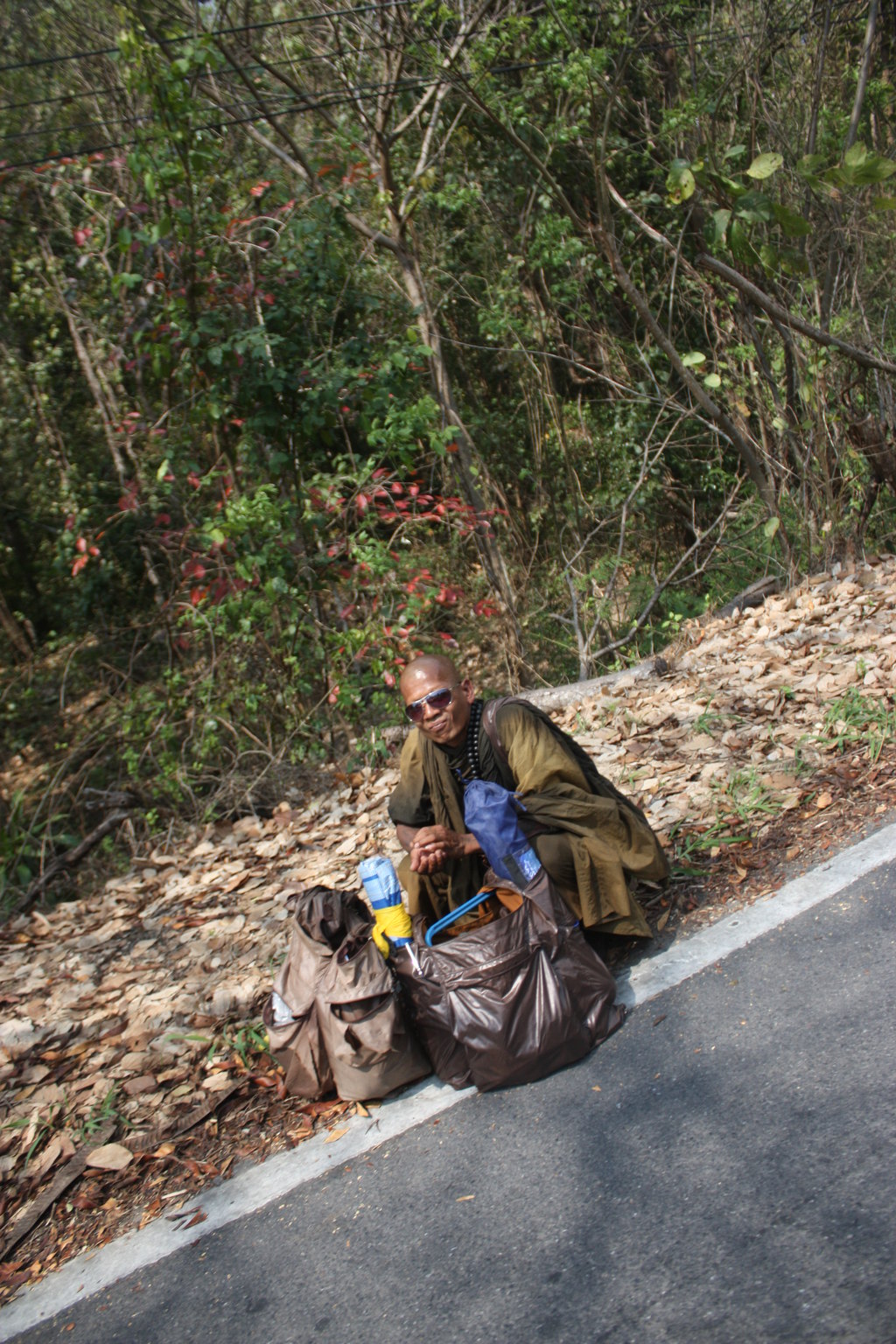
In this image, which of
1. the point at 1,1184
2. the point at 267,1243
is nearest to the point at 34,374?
the point at 1,1184

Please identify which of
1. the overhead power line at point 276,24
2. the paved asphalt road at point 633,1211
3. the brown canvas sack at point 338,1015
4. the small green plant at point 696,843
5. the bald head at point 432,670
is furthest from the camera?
the overhead power line at point 276,24

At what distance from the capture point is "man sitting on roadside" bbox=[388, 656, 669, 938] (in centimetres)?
346

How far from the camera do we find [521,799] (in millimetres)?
3574

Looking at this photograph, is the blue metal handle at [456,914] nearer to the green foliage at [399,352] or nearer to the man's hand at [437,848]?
the man's hand at [437,848]

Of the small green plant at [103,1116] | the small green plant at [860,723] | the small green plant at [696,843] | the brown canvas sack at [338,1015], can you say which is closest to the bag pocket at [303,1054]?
the brown canvas sack at [338,1015]

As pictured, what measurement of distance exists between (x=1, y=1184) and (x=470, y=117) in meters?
9.34

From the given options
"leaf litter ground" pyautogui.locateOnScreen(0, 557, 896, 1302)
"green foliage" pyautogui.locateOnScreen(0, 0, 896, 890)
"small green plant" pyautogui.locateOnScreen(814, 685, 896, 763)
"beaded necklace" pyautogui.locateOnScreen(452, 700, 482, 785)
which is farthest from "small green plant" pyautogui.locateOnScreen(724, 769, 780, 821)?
"green foliage" pyautogui.locateOnScreen(0, 0, 896, 890)

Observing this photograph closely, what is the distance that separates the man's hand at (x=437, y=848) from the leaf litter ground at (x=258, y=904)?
0.68 m

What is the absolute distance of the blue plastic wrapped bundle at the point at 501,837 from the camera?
3.25 m

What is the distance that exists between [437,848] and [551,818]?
40 cm

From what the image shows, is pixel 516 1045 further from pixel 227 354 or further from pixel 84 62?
pixel 84 62

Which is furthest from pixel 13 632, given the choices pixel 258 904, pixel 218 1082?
pixel 218 1082

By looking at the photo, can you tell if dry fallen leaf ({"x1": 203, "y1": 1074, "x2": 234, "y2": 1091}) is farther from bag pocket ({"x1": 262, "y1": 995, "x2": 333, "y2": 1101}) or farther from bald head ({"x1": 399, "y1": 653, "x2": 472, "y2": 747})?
bald head ({"x1": 399, "y1": 653, "x2": 472, "y2": 747})

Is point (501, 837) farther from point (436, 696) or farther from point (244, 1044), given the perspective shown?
point (244, 1044)
